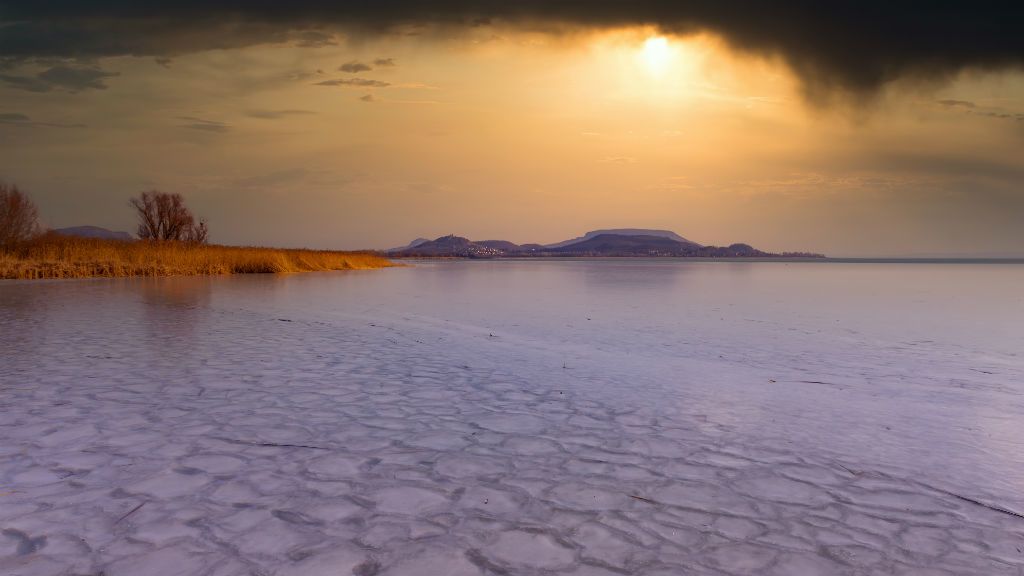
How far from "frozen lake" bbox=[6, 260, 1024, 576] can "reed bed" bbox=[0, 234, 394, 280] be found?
16360mm

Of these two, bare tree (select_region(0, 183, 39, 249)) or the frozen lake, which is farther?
bare tree (select_region(0, 183, 39, 249))

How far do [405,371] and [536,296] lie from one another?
10847 mm

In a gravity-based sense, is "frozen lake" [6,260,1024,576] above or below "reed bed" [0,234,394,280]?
below

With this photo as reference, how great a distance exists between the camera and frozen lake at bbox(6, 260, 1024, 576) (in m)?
2.43

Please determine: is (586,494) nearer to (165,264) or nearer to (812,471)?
(812,471)

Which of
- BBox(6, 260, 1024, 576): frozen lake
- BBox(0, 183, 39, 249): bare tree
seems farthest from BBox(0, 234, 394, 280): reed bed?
BBox(6, 260, 1024, 576): frozen lake

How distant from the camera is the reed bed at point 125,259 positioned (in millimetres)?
21516

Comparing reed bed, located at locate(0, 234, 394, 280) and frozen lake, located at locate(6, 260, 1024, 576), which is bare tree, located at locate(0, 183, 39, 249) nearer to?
reed bed, located at locate(0, 234, 394, 280)

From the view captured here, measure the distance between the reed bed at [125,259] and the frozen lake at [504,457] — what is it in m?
16.4

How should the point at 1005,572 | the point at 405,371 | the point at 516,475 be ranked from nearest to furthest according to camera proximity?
the point at 1005,572, the point at 516,475, the point at 405,371

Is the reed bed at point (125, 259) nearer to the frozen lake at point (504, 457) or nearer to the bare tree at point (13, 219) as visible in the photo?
the bare tree at point (13, 219)

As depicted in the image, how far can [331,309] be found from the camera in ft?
41.4

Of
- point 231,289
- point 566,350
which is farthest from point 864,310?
point 231,289

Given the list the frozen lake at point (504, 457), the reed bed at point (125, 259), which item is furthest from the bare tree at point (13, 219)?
the frozen lake at point (504, 457)
